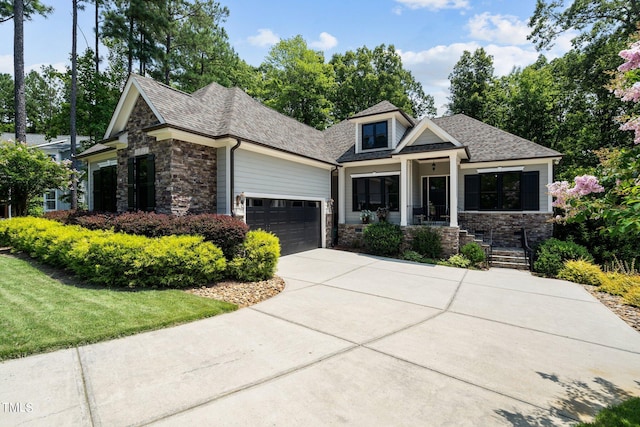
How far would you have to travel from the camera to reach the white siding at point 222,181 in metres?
9.01

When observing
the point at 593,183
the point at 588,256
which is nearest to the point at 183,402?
the point at 593,183

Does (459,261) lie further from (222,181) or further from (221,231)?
(222,181)

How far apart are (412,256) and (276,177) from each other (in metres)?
6.13

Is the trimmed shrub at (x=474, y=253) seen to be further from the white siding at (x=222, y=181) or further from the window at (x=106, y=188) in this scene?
the window at (x=106, y=188)

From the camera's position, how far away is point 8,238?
391 inches

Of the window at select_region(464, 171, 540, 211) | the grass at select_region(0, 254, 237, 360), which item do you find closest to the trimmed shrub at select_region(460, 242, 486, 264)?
the window at select_region(464, 171, 540, 211)

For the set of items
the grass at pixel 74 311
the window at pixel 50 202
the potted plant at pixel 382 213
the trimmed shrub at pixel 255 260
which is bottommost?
the grass at pixel 74 311

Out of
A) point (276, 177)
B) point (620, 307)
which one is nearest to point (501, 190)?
point (620, 307)

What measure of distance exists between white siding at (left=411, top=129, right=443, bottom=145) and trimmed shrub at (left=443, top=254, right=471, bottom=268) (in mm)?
4932

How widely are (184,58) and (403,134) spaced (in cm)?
1767

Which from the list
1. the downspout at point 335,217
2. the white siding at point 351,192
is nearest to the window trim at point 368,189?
the white siding at point 351,192

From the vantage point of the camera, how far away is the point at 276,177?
35.2 ft

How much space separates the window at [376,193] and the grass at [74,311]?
32.5ft

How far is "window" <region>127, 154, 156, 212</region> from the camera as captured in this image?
8.68 metres
